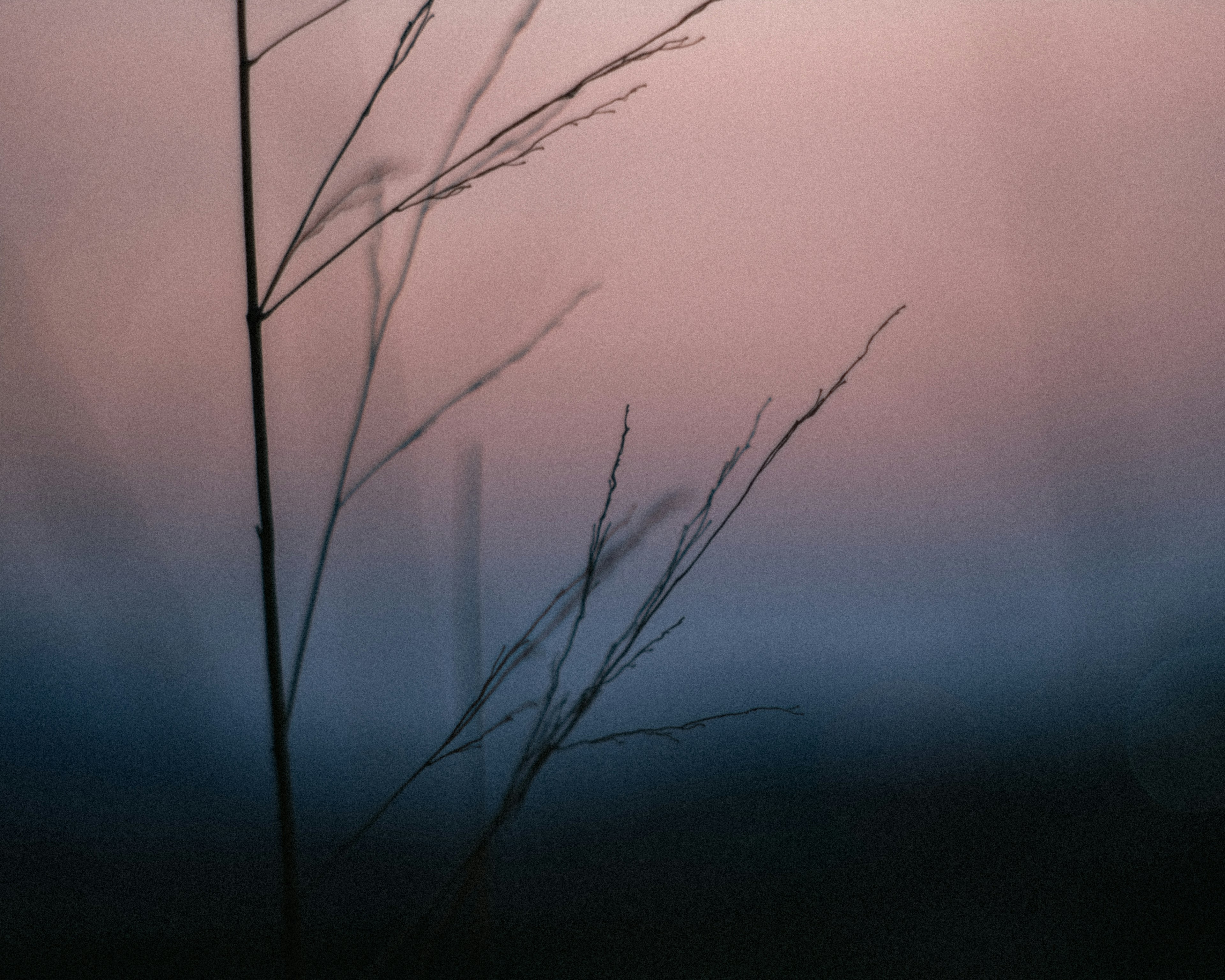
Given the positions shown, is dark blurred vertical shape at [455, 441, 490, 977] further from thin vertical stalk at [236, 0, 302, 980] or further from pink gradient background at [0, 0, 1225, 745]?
thin vertical stalk at [236, 0, 302, 980]

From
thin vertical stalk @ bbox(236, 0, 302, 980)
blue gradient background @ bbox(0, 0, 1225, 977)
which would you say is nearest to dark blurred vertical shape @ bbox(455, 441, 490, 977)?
blue gradient background @ bbox(0, 0, 1225, 977)

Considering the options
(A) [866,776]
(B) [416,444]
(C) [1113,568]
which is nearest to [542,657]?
(B) [416,444]

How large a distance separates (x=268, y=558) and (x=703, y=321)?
0.62 m

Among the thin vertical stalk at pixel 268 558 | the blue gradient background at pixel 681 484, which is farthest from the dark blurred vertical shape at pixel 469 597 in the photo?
the thin vertical stalk at pixel 268 558

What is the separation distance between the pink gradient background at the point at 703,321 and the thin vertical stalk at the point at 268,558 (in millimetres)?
435

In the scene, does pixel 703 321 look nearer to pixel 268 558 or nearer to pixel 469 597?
pixel 469 597

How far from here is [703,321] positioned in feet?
3.10

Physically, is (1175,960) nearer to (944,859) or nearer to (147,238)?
(944,859)

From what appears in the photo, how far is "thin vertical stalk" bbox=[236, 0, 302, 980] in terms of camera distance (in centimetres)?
42

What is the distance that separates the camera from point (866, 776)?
0.98 metres

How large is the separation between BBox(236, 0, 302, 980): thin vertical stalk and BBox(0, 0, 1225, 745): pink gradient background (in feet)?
1.43

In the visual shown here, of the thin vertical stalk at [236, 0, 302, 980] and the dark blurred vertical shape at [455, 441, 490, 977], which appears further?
the dark blurred vertical shape at [455, 441, 490, 977]

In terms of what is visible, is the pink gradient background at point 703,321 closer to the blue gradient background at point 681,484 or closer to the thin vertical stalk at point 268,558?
the blue gradient background at point 681,484

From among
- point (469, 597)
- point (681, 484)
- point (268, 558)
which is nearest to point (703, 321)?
point (681, 484)
